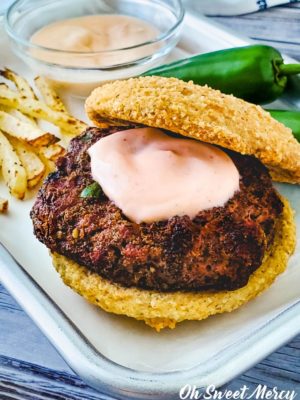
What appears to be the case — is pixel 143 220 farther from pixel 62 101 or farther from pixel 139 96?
pixel 62 101

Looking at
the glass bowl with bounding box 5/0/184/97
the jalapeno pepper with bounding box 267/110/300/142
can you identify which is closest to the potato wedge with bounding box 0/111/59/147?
the glass bowl with bounding box 5/0/184/97

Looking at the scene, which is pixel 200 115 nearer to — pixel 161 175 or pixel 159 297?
pixel 161 175

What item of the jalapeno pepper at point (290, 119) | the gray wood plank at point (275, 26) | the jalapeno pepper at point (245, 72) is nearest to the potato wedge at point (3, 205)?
the jalapeno pepper at point (245, 72)

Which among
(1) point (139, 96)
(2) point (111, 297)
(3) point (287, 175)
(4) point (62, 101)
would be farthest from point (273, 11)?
(2) point (111, 297)

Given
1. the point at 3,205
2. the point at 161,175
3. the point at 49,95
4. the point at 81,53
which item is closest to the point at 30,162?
the point at 3,205

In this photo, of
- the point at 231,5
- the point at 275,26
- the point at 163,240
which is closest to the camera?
the point at 163,240

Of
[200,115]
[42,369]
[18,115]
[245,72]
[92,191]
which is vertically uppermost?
[200,115]

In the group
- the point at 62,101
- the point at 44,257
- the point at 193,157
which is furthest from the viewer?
the point at 62,101

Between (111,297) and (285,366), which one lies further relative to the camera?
(285,366)
